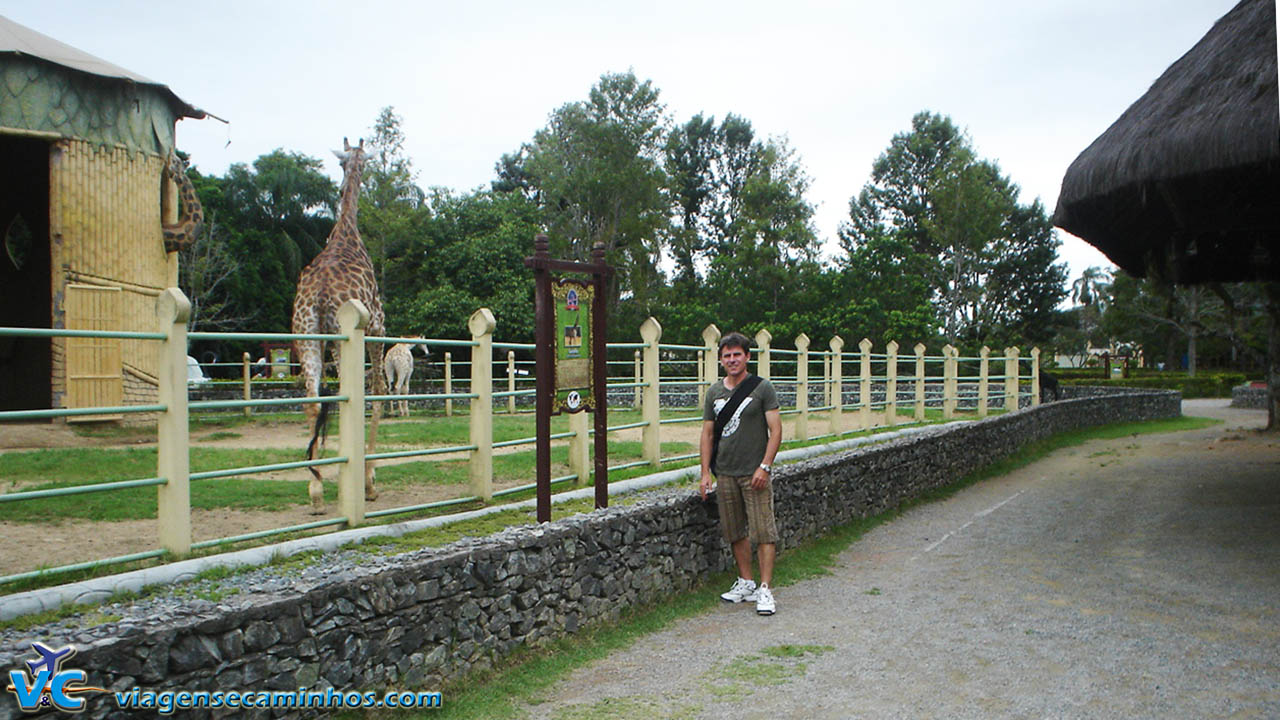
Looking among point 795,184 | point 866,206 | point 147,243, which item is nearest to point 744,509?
point 147,243

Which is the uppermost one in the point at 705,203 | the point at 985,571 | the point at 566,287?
the point at 705,203

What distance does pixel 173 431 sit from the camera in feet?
13.8

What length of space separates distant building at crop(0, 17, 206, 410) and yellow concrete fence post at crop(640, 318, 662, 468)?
341 inches

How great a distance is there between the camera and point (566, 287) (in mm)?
5852

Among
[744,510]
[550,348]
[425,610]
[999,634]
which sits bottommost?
[999,634]

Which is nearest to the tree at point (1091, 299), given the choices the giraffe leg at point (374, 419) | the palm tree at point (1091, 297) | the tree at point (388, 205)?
the palm tree at point (1091, 297)

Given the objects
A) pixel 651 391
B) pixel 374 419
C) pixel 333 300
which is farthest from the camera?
pixel 651 391

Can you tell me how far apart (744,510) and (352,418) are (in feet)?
8.13

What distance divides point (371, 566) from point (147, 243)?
12.6 meters

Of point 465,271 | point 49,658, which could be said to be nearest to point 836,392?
point 49,658

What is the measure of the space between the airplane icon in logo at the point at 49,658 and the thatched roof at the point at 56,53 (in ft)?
40.5

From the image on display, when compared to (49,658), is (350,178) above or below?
above

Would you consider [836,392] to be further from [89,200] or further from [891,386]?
[89,200]

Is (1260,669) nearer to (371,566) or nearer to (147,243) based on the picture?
(371,566)
